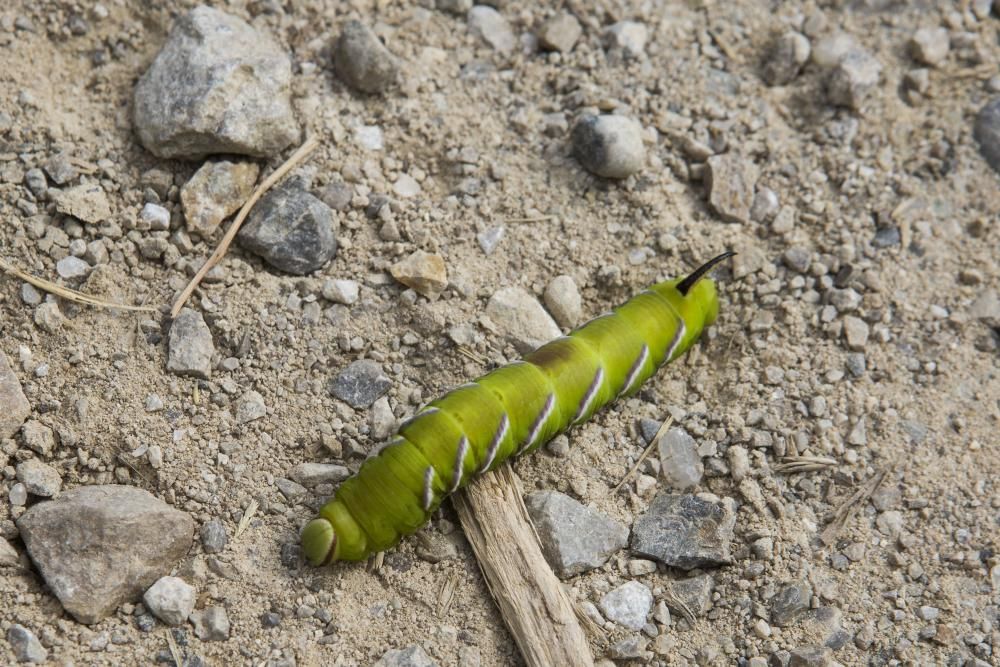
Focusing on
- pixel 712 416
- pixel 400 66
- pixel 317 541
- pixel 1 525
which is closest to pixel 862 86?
pixel 712 416

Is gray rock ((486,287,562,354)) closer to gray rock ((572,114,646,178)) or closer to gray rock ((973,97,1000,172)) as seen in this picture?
gray rock ((572,114,646,178))

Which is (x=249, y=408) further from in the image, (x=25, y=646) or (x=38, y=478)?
(x=25, y=646)

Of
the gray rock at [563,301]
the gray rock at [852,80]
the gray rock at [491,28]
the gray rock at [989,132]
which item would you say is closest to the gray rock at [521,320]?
the gray rock at [563,301]

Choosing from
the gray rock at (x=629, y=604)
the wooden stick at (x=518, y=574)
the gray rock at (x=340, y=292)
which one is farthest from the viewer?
the gray rock at (x=340, y=292)

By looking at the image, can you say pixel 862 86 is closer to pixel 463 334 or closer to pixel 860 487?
pixel 860 487

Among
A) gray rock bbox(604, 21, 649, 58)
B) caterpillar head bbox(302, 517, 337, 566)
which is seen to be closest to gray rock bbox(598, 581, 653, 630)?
caterpillar head bbox(302, 517, 337, 566)

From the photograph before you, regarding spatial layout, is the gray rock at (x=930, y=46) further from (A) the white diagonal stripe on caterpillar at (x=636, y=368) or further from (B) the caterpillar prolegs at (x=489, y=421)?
(A) the white diagonal stripe on caterpillar at (x=636, y=368)
